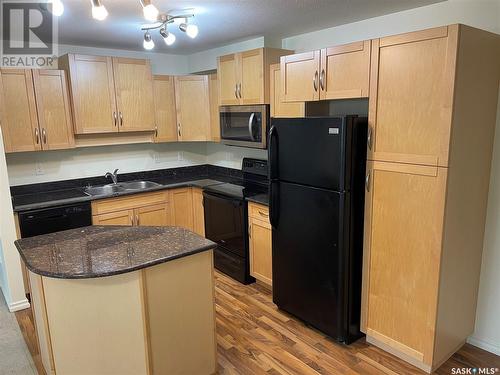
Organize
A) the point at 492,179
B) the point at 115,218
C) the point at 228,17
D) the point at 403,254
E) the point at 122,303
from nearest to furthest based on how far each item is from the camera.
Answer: the point at 122,303 < the point at 403,254 < the point at 492,179 < the point at 228,17 < the point at 115,218

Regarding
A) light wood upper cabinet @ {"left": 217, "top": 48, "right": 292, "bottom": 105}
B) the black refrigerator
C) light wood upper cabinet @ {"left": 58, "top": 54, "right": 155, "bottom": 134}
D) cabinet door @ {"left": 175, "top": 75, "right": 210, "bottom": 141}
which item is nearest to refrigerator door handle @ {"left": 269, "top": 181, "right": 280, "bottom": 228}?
the black refrigerator

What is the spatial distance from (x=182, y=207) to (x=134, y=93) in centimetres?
139

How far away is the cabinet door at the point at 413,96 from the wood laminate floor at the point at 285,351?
1.37m

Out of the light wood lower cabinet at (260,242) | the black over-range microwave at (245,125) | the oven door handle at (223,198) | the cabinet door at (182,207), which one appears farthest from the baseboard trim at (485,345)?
the cabinet door at (182,207)

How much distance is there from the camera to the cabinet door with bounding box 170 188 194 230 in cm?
418

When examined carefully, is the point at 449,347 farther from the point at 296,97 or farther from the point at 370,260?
the point at 296,97

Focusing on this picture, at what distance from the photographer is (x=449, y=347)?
238 cm

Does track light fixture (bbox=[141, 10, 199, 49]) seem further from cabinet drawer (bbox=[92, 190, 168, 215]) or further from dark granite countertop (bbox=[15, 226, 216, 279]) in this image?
cabinet drawer (bbox=[92, 190, 168, 215])

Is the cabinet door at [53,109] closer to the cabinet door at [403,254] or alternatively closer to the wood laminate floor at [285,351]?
the wood laminate floor at [285,351]

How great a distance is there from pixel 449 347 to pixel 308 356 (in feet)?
3.05

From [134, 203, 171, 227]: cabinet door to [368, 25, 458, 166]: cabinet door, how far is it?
252 cm

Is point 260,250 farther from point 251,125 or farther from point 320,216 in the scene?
point 251,125

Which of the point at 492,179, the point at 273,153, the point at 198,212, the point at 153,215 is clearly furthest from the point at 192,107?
the point at 492,179

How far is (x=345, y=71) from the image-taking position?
2455 mm
